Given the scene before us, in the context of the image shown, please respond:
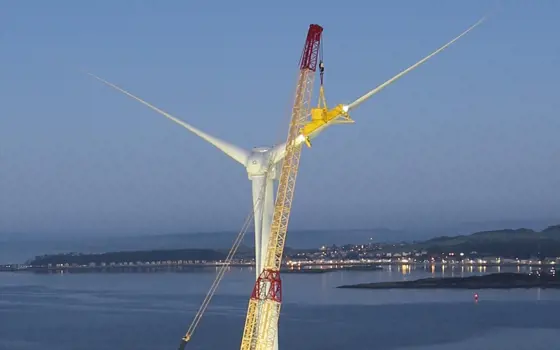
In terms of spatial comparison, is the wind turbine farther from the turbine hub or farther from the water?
the water

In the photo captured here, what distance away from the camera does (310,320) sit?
72312mm

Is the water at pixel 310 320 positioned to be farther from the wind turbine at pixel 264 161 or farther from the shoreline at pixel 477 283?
the wind turbine at pixel 264 161

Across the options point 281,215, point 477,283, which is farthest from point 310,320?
point 477,283

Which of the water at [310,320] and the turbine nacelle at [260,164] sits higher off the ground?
the turbine nacelle at [260,164]

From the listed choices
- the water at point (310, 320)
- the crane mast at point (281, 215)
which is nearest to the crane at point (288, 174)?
the crane mast at point (281, 215)

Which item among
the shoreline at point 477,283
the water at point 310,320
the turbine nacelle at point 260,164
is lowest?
the water at point 310,320

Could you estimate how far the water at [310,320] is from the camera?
59.2 meters

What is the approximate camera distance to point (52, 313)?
8656cm

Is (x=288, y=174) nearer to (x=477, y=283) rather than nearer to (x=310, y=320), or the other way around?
(x=310, y=320)

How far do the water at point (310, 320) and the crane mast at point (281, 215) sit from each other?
20363 mm

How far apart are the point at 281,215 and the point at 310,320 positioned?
38661 mm

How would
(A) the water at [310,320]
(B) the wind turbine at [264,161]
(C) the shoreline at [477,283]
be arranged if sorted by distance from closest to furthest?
1. (B) the wind turbine at [264,161]
2. (A) the water at [310,320]
3. (C) the shoreline at [477,283]

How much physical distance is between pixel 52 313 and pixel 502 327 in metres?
43.6

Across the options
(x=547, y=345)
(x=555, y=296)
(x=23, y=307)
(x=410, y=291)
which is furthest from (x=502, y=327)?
(x=23, y=307)
